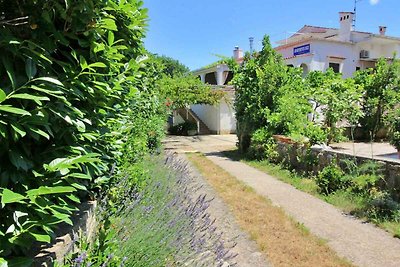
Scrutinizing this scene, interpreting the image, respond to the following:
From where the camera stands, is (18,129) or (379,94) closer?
(18,129)

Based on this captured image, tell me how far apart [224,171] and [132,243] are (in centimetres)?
763

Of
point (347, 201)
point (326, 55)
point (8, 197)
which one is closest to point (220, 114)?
point (326, 55)

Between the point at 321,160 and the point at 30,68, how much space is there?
8001 mm

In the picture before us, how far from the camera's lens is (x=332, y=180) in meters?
7.11

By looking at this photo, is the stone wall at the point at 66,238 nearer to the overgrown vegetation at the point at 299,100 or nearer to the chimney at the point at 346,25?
the overgrown vegetation at the point at 299,100

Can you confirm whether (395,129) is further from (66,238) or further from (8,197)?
(8,197)

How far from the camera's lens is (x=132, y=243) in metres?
2.57

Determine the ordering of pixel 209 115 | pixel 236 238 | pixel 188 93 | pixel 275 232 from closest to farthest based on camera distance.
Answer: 1. pixel 236 238
2. pixel 275 232
3. pixel 188 93
4. pixel 209 115

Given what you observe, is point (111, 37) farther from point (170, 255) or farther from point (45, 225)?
point (170, 255)

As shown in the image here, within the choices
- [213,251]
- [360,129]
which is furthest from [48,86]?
[360,129]

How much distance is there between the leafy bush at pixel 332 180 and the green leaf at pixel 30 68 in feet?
21.9

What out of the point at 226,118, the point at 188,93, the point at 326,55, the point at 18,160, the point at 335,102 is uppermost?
the point at 326,55

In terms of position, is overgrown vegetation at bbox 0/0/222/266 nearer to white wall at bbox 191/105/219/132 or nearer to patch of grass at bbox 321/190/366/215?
patch of grass at bbox 321/190/366/215

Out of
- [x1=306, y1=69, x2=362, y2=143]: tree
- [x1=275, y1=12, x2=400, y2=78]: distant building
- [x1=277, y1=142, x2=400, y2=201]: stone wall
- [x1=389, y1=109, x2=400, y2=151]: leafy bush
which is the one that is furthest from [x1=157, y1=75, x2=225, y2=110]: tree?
[x1=389, y1=109, x2=400, y2=151]: leafy bush
